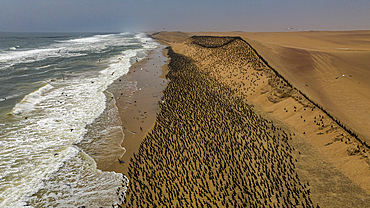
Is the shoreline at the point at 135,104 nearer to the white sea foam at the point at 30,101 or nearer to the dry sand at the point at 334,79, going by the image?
the white sea foam at the point at 30,101

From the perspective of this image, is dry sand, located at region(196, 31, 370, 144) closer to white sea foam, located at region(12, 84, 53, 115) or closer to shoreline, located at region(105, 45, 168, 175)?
shoreline, located at region(105, 45, 168, 175)

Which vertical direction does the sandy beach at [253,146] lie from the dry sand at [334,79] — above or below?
below

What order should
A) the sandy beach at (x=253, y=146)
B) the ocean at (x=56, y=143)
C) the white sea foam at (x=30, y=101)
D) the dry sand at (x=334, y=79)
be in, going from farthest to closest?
1. the white sea foam at (x=30, y=101)
2. the dry sand at (x=334, y=79)
3. the ocean at (x=56, y=143)
4. the sandy beach at (x=253, y=146)

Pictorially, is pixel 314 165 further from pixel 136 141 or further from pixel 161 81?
pixel 161 81

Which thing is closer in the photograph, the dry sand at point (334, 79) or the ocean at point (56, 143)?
the ocean at point (56, 143)

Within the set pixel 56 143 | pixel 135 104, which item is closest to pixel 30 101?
pixel 56 143

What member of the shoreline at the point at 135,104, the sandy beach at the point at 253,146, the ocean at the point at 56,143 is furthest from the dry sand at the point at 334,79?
the ocean at the point at 56,143

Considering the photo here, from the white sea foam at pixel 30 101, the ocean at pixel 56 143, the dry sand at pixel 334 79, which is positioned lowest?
the ocean at pixel 56 143

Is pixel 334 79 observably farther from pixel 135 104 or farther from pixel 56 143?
pixel 56 143
